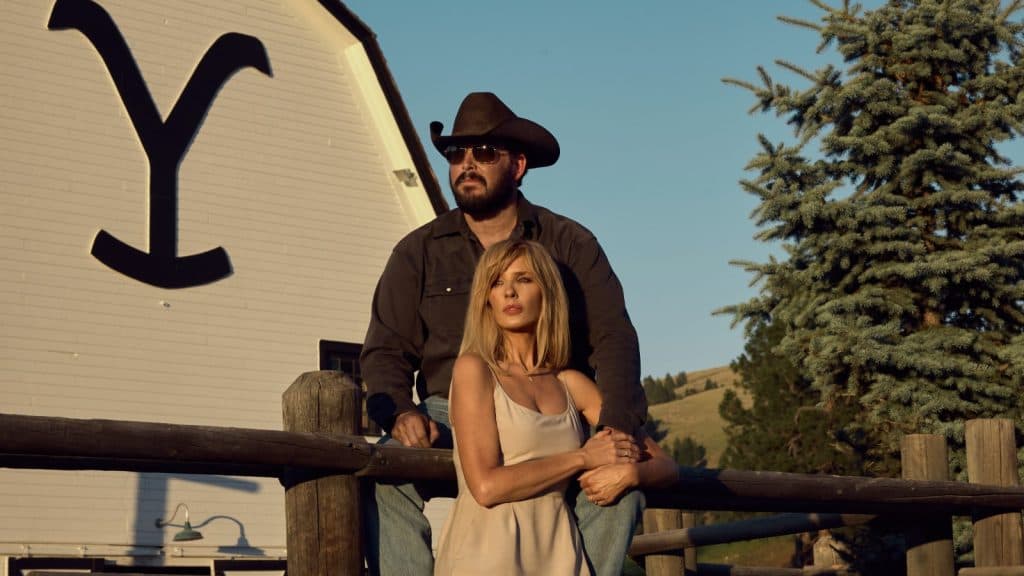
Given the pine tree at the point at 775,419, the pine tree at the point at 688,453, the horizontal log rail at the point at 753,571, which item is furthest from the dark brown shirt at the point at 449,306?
the pine tree at the point at 688,453

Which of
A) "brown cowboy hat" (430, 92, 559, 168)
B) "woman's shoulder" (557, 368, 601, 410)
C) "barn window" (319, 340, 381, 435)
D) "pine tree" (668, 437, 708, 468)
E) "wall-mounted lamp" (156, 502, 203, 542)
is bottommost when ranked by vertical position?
"wall-mounted lamp" (156, 502, 203, 542)

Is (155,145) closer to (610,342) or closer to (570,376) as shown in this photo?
(610,342)

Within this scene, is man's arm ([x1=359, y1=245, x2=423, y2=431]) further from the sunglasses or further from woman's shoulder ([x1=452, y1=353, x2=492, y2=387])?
woman's shoulder ([x1=452, y1=353, x2=492, y2=387])

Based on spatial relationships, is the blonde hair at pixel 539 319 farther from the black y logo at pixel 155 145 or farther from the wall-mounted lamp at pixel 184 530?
the black y logo at pixel 155 145

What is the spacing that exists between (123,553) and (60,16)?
6.23 m

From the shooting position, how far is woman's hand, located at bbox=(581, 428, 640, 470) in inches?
196

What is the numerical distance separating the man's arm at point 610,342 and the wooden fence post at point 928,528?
10.3ft

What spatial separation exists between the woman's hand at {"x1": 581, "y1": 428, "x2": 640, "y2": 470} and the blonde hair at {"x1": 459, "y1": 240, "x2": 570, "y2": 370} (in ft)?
1.04

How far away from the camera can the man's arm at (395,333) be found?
5.58 m

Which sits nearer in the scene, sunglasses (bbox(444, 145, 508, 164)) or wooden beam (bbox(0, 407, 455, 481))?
wooden beam (bbox(0, 407, 455, 481))

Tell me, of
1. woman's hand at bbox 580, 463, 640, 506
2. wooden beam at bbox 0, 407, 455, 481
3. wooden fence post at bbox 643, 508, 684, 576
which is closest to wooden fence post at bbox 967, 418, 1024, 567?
wooden fence post at bbox 643, 508, 684, 576

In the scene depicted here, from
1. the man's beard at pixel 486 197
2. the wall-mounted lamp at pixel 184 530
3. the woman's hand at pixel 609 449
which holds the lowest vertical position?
the wall-mounted lamp at pixel 184 530

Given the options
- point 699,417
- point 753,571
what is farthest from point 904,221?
point 699,417

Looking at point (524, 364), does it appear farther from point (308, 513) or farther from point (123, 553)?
point (123, 553)
